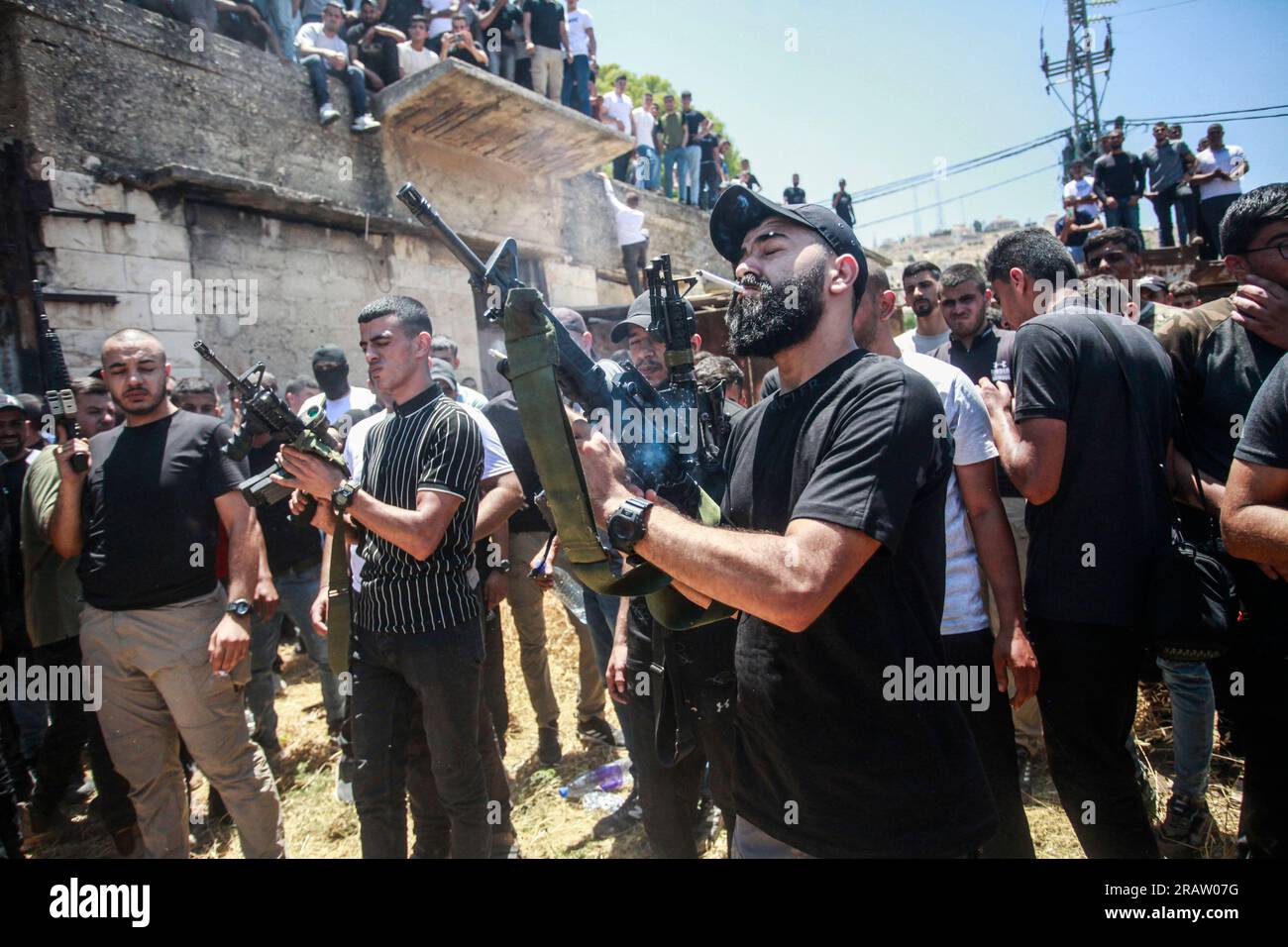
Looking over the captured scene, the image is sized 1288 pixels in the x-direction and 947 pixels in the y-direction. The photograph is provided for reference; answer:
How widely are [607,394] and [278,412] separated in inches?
66.8

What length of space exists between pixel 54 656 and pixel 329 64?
23.7 ft

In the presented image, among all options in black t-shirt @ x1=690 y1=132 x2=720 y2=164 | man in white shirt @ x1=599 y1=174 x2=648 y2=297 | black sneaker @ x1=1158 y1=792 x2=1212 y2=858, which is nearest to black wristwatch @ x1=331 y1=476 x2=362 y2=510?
black sneaker @ x1=1158 y1=792 x2=1212 y2=858

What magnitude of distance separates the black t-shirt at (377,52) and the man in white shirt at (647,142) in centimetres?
576

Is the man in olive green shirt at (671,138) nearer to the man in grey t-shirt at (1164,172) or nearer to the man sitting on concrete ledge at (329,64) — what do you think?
the man sitting on concrete ledge at (329,64)

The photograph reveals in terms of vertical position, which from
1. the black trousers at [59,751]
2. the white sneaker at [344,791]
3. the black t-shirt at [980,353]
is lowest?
the white sneaker at [344,791]

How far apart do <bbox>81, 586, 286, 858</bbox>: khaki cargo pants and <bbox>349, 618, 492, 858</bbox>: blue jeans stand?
712 mm

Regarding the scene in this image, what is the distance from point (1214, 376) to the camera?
260cm

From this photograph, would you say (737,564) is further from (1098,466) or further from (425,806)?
(425,806)

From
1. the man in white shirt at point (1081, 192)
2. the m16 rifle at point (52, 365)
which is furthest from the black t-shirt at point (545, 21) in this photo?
the man in white shirt at point (1081, 192)

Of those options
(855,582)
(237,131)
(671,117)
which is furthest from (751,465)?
(671,117)

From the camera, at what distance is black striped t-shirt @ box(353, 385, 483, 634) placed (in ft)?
10.0

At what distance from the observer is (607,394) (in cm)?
212

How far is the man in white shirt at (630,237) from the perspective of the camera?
1291 centimetres

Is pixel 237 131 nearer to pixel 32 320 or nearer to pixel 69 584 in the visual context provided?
pixel 32 320
